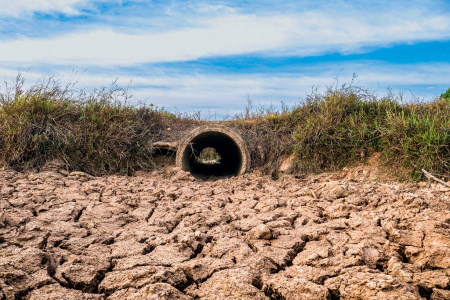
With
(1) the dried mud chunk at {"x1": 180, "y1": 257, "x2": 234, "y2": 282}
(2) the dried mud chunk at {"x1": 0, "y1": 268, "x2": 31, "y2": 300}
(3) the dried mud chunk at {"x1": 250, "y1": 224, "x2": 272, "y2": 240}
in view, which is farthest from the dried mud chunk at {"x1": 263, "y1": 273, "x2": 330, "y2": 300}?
(2) the dried mud chunk at {"x1": 0, "y1": 268, "x2": 31, "y2": 300}

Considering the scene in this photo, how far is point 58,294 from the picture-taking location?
6.67ft

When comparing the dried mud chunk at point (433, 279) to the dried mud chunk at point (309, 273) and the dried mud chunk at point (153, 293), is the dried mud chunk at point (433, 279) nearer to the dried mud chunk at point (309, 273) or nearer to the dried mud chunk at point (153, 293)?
the dried mud chunk at point (309, 273)

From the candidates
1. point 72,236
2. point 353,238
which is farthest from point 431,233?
point 72,236

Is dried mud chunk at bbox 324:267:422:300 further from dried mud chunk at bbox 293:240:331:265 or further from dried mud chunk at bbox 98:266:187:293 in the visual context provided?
dried mud chunk at bbox 98:266:187:293

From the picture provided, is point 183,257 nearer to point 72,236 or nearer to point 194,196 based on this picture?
point 72,236

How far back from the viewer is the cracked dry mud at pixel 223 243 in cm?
211

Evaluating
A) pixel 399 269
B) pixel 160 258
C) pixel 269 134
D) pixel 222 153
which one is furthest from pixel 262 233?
pixel 222 153

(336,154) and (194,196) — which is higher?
(336,154)

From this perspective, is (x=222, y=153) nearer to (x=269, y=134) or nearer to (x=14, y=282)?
(x=269, y=134)

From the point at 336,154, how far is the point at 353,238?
3.80 meters

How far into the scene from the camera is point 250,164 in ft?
22.2

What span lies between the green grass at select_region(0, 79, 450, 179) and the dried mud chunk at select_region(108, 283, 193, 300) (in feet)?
14.3

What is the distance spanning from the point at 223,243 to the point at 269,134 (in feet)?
Result: 15.5

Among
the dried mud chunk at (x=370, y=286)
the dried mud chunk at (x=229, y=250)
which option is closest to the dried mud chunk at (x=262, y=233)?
the dried mud chunk at (x=229, y=250)
